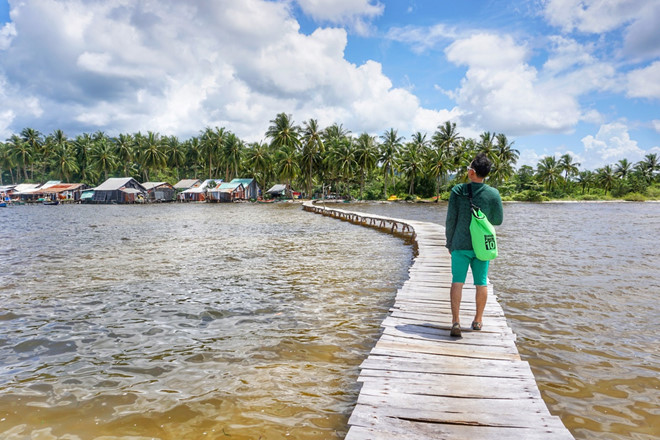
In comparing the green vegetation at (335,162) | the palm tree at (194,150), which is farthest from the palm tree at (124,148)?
the palm tree at (194,150)

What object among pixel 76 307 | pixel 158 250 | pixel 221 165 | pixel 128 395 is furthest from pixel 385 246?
pixel 221 165

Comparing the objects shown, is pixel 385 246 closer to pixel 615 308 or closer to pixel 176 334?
pixel 615 308

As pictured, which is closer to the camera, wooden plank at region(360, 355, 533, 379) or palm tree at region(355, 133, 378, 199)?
wooden plank at region(360, 355, 533, 379)

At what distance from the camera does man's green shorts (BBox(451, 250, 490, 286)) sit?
4223 millimetres

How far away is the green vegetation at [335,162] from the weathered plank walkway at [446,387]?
182 ft

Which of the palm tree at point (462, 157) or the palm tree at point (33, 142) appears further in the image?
the palm tree at point (33, 142)

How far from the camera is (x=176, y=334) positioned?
19.2 ft

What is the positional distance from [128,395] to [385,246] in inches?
503

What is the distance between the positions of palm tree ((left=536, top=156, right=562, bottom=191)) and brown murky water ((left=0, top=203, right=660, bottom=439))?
6917cm

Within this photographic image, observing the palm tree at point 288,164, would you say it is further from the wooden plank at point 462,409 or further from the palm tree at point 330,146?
the wooden plank at point 462,409

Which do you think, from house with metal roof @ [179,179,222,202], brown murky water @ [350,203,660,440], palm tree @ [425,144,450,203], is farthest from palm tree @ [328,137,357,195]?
brown murky water @ [350,203,660,440]

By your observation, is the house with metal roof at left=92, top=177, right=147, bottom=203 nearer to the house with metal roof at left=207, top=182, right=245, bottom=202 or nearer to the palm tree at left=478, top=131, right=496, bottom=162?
the house with metal roof at left=207, top=182, right=245, bottom=202

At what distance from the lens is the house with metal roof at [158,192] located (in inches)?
2768

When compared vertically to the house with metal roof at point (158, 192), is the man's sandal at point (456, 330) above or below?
below
